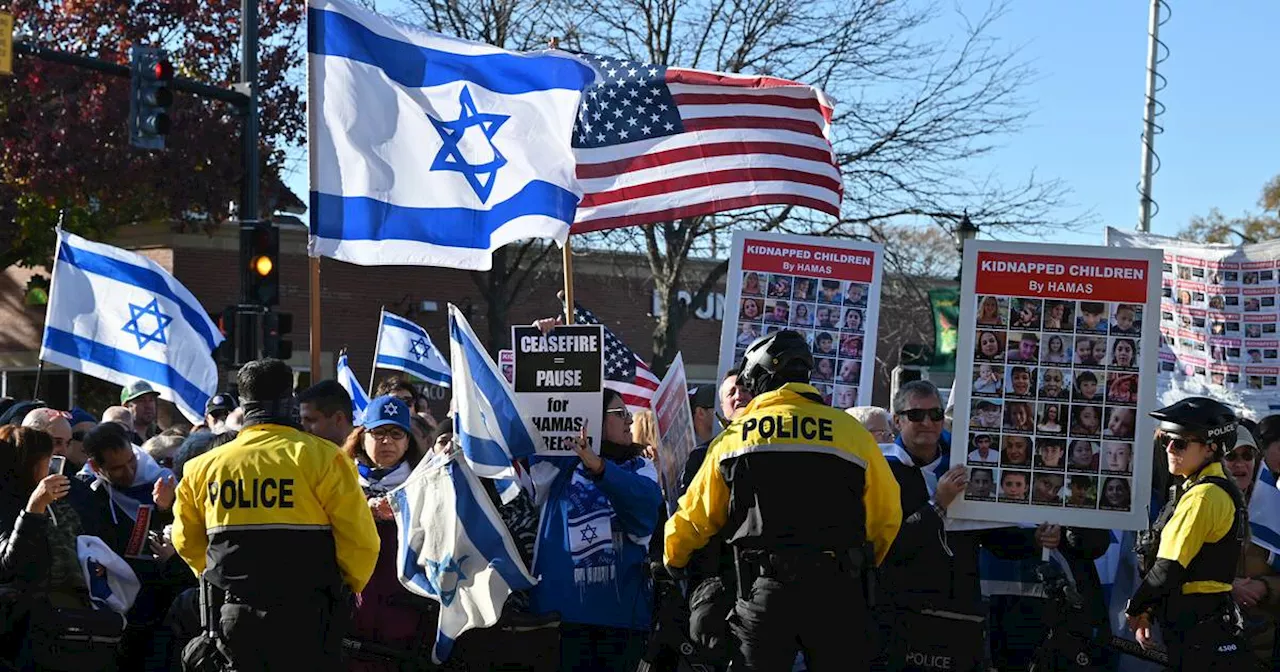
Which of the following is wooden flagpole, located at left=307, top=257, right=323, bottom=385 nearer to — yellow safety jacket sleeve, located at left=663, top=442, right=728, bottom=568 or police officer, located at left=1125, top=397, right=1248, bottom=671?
yellow safety jacket sleeve, located at left=663, top=442, right=728, bottom=568

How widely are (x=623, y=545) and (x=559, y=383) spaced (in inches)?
33.1

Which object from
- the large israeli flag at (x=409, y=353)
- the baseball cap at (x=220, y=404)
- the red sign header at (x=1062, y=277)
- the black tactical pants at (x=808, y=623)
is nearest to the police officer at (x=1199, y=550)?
the red sign header at (x=1062, y=277)

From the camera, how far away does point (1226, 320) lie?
11.8 meters

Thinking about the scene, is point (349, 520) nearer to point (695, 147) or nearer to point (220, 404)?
point (695, 147)

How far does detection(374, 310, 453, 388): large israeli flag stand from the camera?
14.6m

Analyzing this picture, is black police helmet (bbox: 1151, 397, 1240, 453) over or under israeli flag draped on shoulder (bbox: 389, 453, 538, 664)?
over

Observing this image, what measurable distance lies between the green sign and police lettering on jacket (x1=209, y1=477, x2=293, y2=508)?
1217cm

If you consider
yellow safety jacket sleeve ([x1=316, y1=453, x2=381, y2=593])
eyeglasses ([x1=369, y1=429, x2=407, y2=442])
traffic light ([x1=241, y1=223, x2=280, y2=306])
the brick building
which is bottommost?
yellow safety jacket sleeve ([x1=316, y1=453, x2=381, y2=593])

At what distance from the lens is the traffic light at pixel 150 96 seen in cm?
1622

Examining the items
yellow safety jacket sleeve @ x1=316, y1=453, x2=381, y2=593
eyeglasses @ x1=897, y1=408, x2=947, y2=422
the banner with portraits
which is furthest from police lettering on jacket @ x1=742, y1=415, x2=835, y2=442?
the banner with portraits

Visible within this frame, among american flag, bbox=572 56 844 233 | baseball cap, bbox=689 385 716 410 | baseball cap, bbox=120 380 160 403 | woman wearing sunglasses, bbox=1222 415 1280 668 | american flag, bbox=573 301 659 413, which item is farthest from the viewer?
baseball cap, bbox=120 380 160 403

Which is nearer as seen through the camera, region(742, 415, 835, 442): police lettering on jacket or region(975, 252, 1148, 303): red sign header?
region(742, 415, 835, 442): police lettering on jacket

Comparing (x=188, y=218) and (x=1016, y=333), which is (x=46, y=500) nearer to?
(x=1016, y=333)

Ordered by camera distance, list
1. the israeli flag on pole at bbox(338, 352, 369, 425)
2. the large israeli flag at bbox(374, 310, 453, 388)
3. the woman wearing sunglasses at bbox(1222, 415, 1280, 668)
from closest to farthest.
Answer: the woman wearing sunglasses at bbox(1222, 415, 1280, 668) < the israeli flag on pole at bbox(338, 352, 369, 425) < the large israeli flag at bbox(374, 310, 453, 388)
